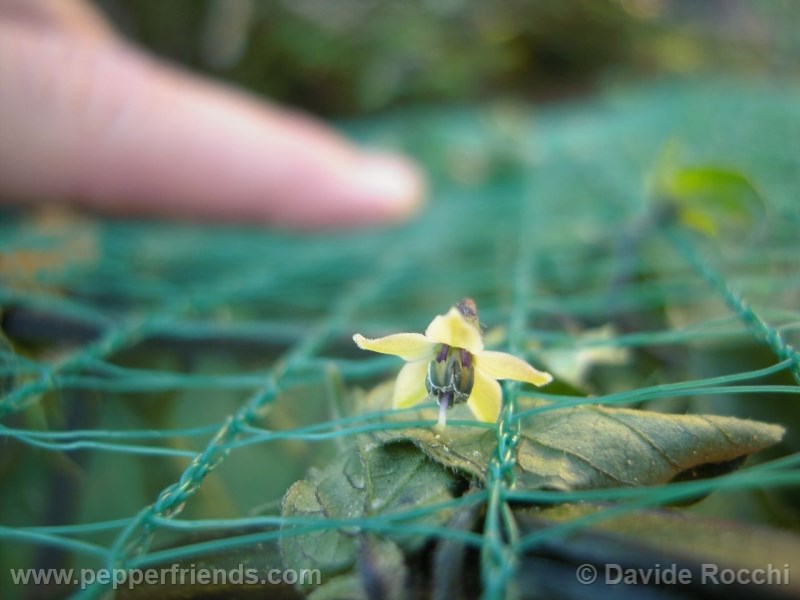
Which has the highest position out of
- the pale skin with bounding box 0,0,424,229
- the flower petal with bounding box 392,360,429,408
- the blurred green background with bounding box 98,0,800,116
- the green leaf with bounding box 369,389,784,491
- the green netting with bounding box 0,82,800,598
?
the blurred green background with bounding box 98,0,800,116

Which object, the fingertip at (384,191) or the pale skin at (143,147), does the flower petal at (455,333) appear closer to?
the pale skin at (143,147)

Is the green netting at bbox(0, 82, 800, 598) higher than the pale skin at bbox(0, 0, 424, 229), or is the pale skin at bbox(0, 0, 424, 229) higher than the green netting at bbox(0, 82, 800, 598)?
the pale skin at bbox(0, 0, 424, 229)

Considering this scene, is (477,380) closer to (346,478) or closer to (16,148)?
(346,478)

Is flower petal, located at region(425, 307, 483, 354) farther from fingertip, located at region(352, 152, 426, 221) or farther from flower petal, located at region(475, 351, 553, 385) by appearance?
fingertip, located at region(352, 152, 426, 221)

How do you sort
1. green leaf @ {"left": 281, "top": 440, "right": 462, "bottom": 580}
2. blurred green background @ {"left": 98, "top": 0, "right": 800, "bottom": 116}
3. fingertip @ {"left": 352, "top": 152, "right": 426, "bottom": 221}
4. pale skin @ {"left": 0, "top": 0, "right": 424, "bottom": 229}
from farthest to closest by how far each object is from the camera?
blurred green background @ {"left": 98, "top": 0, "right": 800, "bottom": 116} → fingertip @ {"left": 352, "top": 152, "right": 426, "bottom": 221} → pale skin @ {"left": 0, "top": 0, "right": 424, "bottom": 229} → green leaf @ {"left": 281, "top": 440, "right": 462, "bottom": 580}

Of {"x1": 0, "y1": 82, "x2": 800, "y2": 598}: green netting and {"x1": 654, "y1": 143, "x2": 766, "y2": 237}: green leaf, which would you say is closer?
{"x1": 0, "y1": 82, "x2": 800, "y2": 598}: green netting

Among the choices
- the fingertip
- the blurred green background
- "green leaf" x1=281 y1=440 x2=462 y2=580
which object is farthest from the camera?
the blurred green background

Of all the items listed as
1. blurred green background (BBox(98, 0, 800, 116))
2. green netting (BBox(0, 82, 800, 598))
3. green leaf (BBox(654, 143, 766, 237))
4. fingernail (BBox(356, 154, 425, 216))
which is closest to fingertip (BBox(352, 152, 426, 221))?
fingernail (BBox(356, 154, 425, 216))

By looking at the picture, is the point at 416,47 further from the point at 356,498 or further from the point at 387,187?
the point at 356,498
